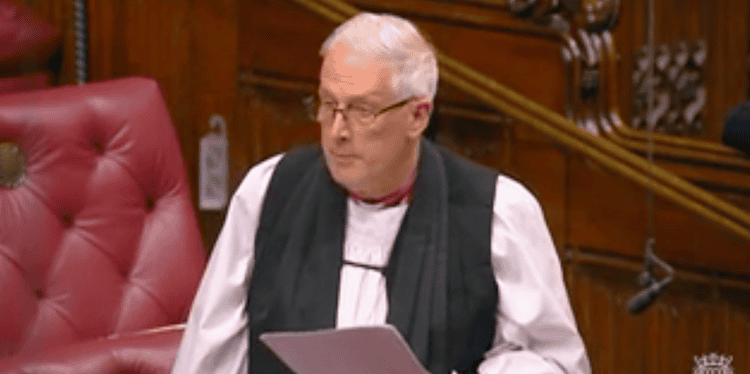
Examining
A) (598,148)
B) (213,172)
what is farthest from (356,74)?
(213,172)

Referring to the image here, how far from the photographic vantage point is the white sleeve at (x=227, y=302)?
195 centimetres

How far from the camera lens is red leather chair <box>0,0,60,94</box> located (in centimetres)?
279

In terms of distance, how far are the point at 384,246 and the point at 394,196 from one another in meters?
0.09

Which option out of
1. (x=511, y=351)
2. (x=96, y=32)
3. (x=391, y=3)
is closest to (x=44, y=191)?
(x=96, y=32)

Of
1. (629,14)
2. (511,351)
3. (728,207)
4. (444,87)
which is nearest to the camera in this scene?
(511,351)

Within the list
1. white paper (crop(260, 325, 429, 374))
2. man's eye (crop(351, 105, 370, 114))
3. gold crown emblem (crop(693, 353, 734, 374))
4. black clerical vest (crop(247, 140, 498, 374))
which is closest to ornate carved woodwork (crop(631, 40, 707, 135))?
gold crown emblem (crop(693, 353, 734, 374))

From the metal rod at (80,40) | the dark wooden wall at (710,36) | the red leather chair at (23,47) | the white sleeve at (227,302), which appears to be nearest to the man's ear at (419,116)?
the white sleeve at (227,302)

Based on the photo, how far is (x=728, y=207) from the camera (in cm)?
242

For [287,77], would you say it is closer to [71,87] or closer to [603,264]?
[71,87]

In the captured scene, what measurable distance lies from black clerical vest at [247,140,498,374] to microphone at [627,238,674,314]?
2.25 ft

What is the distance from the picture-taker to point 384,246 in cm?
199

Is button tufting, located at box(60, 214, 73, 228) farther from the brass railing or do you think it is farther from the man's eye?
the man's eye

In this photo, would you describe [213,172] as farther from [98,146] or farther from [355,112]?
[355,112]

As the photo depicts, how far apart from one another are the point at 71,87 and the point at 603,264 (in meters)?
1.27
